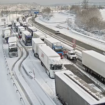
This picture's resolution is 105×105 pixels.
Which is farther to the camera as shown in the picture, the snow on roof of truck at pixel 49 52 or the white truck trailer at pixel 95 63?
the snow on roof of truck at pixel 49 52

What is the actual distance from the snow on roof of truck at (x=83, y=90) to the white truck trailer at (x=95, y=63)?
5988 millimetres

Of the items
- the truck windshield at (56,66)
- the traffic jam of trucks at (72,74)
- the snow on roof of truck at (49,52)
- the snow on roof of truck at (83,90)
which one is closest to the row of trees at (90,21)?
the traffic jam of trucks at (72,74)

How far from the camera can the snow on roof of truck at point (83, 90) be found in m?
13.2

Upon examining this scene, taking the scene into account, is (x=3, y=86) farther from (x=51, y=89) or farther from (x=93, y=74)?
(x=93, y=74)

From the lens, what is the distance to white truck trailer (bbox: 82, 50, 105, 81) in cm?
2279

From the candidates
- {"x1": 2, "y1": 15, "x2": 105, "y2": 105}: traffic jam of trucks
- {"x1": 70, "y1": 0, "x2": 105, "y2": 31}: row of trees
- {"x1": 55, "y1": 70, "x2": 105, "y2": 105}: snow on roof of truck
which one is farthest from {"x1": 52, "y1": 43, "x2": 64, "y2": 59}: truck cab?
{"x1": 70, "y1": 0, "x2": 105, "y2": 31}: row of trees

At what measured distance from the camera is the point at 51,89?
22.2 metres

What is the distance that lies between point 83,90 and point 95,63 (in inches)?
393

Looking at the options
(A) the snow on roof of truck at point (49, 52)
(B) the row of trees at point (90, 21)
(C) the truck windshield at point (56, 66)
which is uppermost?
(A) the snow on roof of truck at point (49, 52)

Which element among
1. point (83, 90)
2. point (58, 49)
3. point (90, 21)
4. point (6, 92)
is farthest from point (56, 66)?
point (90, 21)

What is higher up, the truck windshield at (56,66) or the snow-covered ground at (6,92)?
the truck windshield at (56,66)

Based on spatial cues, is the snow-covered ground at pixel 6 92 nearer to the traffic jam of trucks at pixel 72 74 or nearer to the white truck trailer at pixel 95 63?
the traffic jam of trucks at pixel 72 74

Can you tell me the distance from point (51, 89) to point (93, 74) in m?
6.13

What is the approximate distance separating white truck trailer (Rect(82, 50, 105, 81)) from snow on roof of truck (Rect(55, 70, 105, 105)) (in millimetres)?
5988
